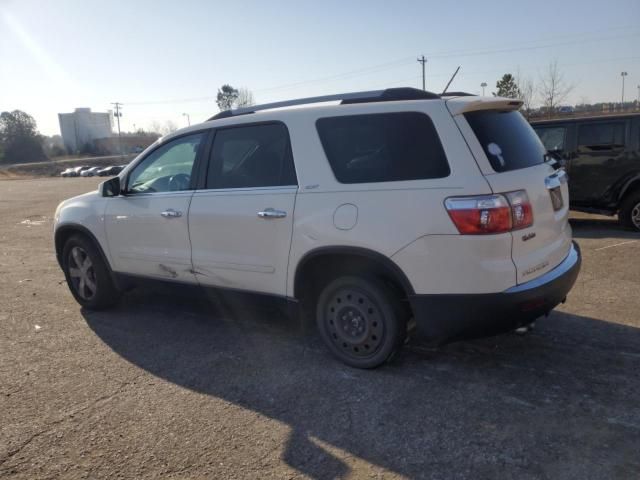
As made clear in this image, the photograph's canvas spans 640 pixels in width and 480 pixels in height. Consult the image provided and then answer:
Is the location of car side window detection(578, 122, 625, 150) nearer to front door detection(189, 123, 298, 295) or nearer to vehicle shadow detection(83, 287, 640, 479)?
vehicle shadow detection(83, 287, 640, 479)

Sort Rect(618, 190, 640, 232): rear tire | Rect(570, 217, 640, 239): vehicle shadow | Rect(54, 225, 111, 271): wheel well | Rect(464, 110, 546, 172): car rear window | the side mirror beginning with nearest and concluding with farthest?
Rect(464, 110, 546, 172): car rear window < the side mirror < Rect(54, 225, 111, 271): wheel well < Rect(570, 217, 640, 239): vehicle shadow < Rect(618, 190, 640, 232): rear tire

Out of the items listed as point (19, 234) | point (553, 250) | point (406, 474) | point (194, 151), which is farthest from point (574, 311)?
point (19, 234)

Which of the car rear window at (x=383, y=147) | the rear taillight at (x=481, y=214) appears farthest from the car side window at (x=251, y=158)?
the rear taillight at (x=481, y=214)

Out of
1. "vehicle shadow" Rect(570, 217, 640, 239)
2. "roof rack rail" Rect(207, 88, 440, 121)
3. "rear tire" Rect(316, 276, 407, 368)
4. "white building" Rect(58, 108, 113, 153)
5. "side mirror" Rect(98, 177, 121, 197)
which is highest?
"white building" Rect(58, 108, 113, 153)

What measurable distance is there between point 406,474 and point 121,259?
11.8 ft

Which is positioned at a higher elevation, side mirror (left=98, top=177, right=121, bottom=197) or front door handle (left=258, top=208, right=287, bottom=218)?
side mirror (left=98, top=177, right=121, bottom=197)

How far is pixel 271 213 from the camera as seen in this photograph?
3.88 metres

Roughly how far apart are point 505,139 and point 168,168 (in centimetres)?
294

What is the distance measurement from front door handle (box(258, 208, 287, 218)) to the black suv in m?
6.09

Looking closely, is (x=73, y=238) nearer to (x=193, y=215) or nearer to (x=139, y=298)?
(x=139, y=298)

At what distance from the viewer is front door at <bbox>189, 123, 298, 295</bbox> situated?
12.8 feet

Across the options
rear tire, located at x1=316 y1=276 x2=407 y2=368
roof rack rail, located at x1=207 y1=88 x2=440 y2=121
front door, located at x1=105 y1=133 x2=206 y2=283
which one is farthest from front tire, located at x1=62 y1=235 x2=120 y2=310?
rear tire, located at x1=316 y1=276 x2=407 y2=368

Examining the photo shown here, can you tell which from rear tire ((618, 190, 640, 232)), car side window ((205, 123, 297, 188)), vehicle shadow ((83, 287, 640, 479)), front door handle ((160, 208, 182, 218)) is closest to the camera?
vehicle shadow ((83, 287, 640, 479))

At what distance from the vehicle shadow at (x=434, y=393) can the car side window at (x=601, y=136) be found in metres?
5.06
